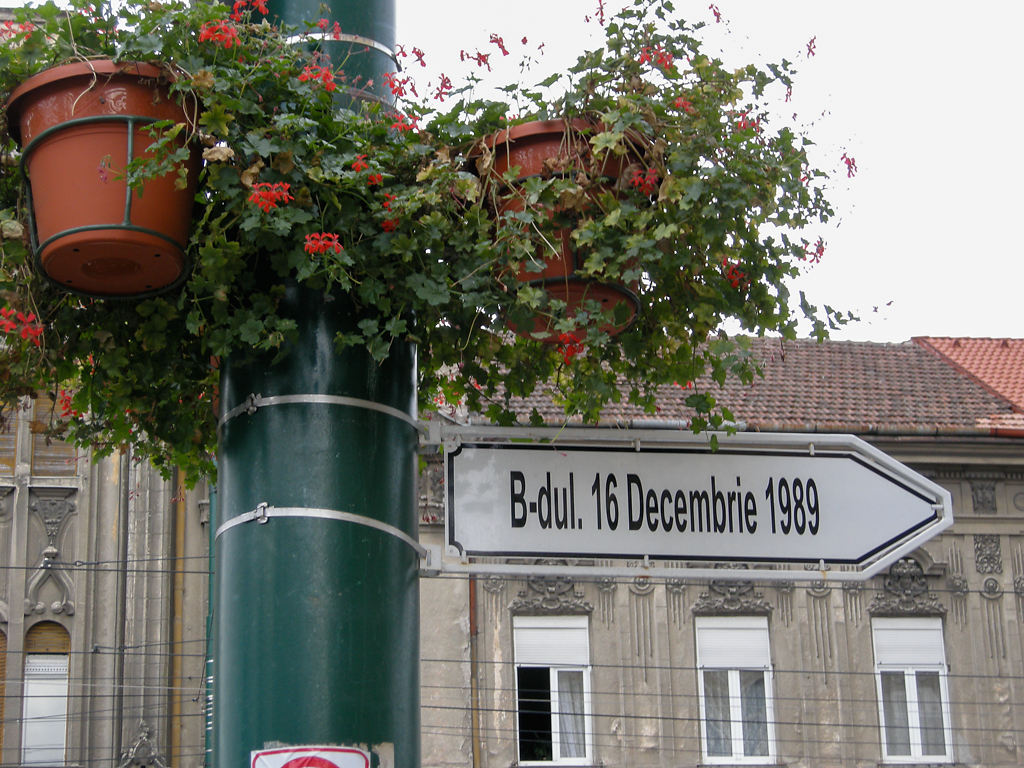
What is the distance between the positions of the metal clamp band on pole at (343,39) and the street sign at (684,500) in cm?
92

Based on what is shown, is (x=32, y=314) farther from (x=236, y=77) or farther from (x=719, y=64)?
(x=719, y=64)

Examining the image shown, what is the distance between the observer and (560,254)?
3145 millimetres

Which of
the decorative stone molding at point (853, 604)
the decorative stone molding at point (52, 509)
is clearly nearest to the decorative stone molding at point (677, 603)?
the decorative stone molding at point (853, 604)

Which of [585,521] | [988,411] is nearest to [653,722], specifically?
[988,411]

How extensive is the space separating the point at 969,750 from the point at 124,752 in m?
10.5

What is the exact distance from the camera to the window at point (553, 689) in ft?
58.9

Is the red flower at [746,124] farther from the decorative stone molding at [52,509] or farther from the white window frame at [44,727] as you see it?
the decorative stone molding at [52,509]

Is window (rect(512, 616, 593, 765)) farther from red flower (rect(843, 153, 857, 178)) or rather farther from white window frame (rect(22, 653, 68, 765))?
red flower (rect(843, 153, 857, 178))

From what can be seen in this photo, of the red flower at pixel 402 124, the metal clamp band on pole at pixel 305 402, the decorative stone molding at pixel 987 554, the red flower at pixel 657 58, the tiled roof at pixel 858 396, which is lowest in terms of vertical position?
the metal clamp band on pole at pixel 305 402

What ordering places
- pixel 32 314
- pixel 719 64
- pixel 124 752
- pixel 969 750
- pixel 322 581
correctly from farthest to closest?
pixel 969 750, pixel 124 752, pixel 719 64, pixel 32 314, pixel 322 581

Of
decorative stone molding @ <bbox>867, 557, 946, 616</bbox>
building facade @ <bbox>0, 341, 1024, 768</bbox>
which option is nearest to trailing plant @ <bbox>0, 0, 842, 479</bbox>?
building facade @ <bbox>0, 341, 1024, 768</bbox>

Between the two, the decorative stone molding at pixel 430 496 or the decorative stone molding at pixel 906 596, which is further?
the decorative stone molding at pixel 906 596

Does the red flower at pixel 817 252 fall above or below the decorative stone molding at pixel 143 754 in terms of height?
above

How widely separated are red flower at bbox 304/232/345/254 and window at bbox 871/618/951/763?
56.0 feet
